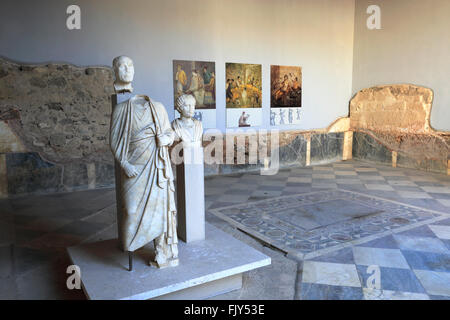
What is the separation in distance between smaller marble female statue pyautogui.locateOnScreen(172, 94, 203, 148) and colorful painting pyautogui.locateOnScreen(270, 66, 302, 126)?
561cm

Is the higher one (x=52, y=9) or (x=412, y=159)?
(x=52, y=9)

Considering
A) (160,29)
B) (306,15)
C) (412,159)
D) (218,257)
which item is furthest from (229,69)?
(218,257)

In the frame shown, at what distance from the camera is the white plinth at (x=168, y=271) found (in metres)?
2.67

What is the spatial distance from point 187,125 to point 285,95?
605 cm

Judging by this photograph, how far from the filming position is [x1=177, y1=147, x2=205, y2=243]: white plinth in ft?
11.6

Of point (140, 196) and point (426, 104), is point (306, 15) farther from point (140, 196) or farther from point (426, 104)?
point (140, 196)

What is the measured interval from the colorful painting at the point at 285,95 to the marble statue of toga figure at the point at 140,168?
6301mm

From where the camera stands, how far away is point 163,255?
2994mm

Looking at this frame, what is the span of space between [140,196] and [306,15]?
8.04m

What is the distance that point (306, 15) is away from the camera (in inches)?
364

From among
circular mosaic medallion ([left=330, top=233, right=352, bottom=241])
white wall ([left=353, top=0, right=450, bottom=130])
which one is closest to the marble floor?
circular mosaic medallion ([left=330, top=233, right=352, bottom=241])

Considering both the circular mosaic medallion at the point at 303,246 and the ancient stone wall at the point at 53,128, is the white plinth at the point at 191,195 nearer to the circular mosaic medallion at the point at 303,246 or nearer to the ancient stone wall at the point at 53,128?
the circular mosaic medallion at the point at 303,246

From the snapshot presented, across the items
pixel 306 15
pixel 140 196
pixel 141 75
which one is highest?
pixel 306 15

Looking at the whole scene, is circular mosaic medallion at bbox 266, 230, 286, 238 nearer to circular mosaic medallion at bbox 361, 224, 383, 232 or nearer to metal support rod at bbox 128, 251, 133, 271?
circular mosaic medallion at bbox 361, 224, 383, 232
